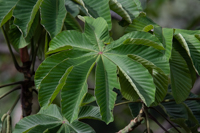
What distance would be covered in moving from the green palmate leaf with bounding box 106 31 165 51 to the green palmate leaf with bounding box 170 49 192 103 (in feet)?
0.32

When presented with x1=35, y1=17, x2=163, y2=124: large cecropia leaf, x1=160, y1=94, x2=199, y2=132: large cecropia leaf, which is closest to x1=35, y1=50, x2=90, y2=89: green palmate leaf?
x1=35, y1=17, x2=163, y2=124: large cecropia leaf

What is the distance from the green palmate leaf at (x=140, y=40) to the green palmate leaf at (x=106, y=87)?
7 cm

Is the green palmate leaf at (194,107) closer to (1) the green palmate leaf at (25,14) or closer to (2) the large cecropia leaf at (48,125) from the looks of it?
(2) the large cecropia leaf at (48,125)

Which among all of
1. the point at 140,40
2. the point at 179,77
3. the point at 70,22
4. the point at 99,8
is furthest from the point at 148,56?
the point at 70,22

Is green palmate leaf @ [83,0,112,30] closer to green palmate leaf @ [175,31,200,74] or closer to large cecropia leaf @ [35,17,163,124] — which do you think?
large cecropia leaf @ [35,17,163,124]

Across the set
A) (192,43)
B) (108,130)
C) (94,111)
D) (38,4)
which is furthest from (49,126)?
(108,130)

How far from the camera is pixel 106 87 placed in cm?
→ 71

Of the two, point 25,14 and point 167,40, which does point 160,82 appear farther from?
point 25,14

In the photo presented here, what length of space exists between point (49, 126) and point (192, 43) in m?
0.56

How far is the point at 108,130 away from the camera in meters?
2.46

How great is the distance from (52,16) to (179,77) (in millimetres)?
460

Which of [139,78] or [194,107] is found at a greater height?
[139,78]

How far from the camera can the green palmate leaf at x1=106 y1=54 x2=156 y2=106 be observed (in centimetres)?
70

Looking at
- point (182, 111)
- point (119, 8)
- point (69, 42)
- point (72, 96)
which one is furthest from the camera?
point (182, 111)
